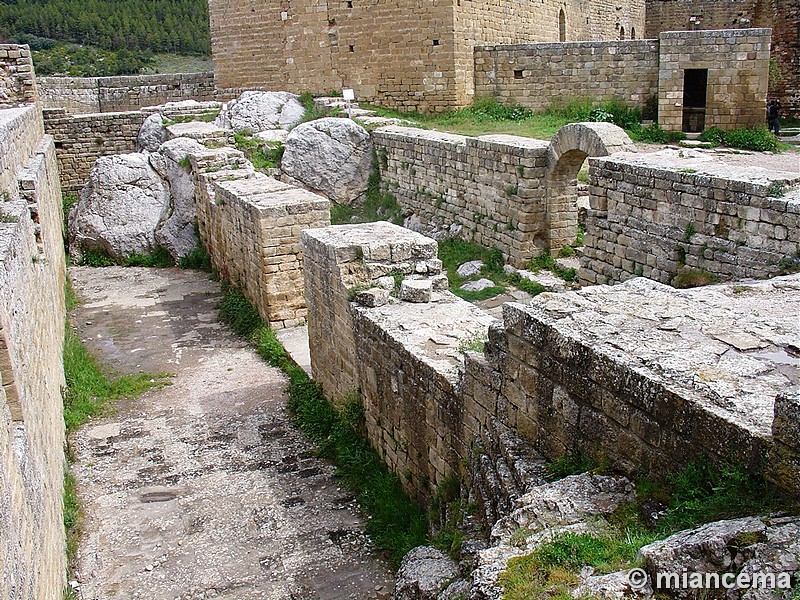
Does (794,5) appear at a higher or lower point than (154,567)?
higher

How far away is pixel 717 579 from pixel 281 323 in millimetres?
8140

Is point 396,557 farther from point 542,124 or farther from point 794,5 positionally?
point 794,5

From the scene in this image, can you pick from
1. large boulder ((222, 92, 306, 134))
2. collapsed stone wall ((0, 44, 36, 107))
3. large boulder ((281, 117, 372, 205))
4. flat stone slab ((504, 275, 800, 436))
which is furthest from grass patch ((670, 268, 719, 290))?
collapsed stone wall ((0, 44, 36, 107))

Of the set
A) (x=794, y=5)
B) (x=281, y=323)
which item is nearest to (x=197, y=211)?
(x=281, y=323)

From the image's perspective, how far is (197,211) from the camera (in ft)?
49.8

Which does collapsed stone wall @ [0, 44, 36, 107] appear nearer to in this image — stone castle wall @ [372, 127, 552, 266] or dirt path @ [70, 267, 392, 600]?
stone castle wall @ [372, 127, 552, 266]

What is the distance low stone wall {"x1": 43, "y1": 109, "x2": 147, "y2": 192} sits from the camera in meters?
18.0

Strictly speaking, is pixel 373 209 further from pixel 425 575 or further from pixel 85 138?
pixel 425 575

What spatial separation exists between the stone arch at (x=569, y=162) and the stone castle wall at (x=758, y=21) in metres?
11.8

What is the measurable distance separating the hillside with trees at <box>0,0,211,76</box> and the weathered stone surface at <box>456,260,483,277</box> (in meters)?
37.7

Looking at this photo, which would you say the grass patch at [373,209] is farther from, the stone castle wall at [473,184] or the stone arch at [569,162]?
the stone arch at [569,162]

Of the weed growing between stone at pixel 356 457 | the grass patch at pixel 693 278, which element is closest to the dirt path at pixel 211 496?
the weed growing between stone at pixel 356 457

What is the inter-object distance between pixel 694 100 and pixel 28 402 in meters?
15.7

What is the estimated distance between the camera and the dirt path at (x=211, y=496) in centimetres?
575
